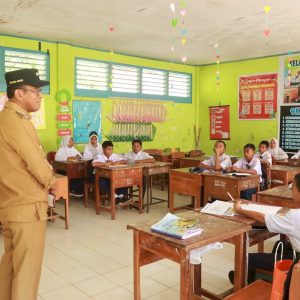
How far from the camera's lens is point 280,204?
3256 mm

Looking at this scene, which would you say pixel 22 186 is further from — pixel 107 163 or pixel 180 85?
pixel 180 85

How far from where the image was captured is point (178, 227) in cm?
211

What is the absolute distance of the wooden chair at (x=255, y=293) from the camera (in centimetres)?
197

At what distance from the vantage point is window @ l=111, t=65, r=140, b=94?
25.0ft

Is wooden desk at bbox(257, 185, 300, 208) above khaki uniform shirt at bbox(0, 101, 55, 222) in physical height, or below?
below

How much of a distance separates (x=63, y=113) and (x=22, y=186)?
16.5ft

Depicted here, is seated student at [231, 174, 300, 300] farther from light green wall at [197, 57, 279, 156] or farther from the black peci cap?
light green wall at [197, 57, 279, 156]

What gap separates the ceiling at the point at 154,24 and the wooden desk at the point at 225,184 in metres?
2.15

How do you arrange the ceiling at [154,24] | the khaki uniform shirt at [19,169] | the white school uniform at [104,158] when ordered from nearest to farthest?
the khaki uniform shirt at [19,169] < the ceiling at [154,24] < the white school uniform at [104,158]

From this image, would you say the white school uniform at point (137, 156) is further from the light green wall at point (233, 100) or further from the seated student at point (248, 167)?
the light green wall at point (233, 100)

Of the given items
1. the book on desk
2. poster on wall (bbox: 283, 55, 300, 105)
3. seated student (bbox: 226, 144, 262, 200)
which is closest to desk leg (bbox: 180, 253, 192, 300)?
the book on desk

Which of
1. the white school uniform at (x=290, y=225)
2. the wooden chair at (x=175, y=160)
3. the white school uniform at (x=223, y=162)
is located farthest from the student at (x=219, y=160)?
the white school uniform at (x=290, y=225)

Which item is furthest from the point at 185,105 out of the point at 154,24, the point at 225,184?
the point at 225,184

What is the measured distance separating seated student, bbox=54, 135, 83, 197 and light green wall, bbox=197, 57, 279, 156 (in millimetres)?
3836
